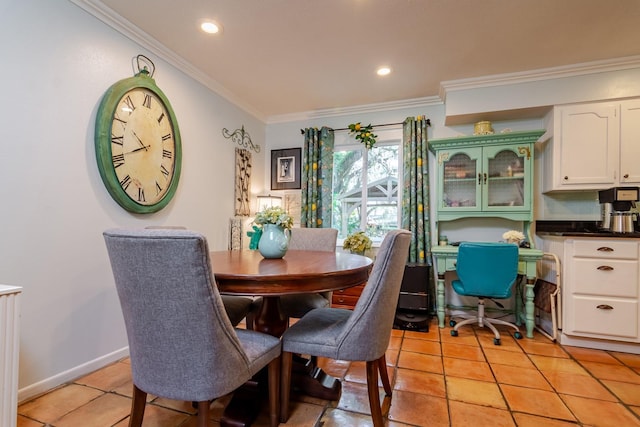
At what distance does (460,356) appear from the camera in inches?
90.4

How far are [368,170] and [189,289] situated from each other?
3.14 meters

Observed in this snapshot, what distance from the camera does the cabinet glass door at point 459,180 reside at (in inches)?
125

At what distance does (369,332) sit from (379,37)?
2175 mm

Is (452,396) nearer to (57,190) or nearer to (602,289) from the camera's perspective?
(602,289)

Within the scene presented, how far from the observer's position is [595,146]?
2.72 m

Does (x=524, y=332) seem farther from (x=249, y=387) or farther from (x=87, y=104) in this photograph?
(x=87, y=104)

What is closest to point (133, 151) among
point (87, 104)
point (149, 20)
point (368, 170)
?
point (87, 104)

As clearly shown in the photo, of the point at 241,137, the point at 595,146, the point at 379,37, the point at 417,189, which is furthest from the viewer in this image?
the point at 241,137

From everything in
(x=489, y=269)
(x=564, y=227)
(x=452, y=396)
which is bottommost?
(x=452, y=396)

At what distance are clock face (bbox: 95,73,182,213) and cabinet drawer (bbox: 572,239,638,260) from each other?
3.46 meters

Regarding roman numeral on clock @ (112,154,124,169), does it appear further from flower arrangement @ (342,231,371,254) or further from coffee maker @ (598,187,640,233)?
coffee maker @ (598,187,640,233)

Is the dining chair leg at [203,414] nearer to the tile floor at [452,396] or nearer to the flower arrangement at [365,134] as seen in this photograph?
the tile floor at [452,396]

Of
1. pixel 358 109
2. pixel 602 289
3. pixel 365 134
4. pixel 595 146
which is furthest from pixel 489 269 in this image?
pixel 358 109

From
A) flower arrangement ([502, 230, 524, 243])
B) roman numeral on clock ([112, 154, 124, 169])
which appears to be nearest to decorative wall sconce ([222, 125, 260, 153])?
roman numeral on clock ([112, 154, 124, 169])
